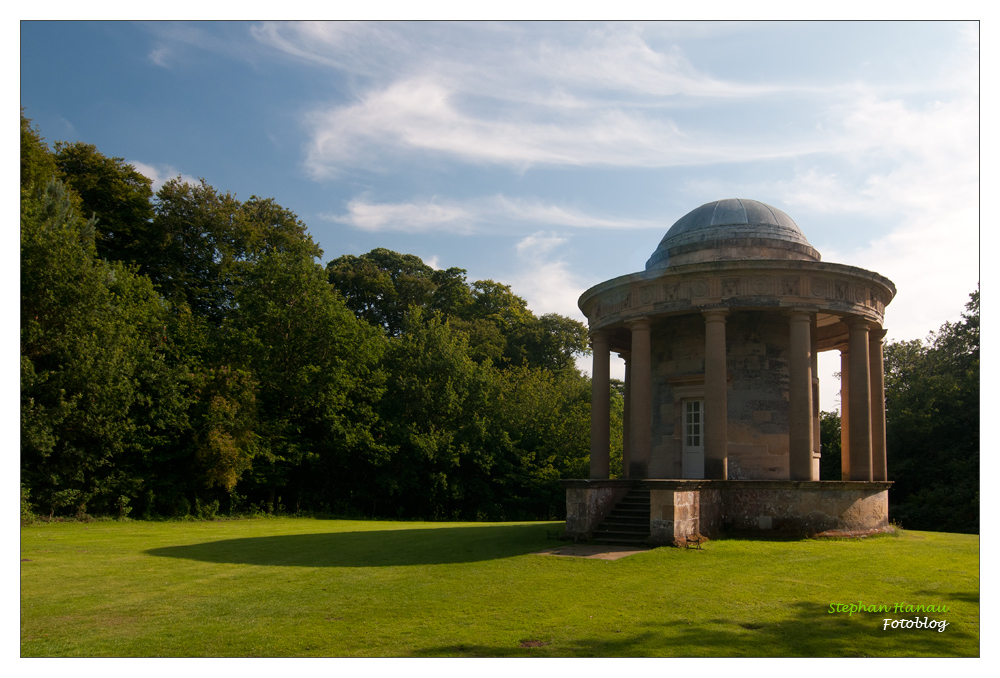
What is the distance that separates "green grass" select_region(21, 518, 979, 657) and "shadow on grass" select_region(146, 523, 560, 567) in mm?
82

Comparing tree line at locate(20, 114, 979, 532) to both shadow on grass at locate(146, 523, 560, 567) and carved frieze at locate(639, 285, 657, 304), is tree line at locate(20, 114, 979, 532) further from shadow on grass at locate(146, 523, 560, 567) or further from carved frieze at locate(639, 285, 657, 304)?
carved frieze at locate(639, 285, 657, 304)

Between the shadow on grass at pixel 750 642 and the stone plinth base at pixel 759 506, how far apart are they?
7.07 m

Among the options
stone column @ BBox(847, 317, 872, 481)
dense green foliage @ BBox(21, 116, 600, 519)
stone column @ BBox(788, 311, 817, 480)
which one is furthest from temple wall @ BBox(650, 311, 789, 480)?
dense green foliage @ BBox(21, 116, 600, 519)

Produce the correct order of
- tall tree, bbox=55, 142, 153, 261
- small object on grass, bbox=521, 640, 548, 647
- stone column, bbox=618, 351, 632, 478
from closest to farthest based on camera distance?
small object on grass, bbox=521, 640, 548, 647 < stone column, bbox=618, 351, 632, 478 < tall tree, bbox=55, 142, 153, 261

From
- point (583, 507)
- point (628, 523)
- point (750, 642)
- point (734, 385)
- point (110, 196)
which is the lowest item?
point (750, 642)

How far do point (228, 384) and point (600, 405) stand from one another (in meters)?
15.1

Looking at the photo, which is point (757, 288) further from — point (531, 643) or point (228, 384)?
point (228, 384)

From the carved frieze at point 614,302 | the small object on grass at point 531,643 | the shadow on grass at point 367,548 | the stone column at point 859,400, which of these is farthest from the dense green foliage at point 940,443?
the small object on grass at point 531,643

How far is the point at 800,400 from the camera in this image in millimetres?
17047

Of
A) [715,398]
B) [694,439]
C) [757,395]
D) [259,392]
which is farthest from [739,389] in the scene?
[259,392]

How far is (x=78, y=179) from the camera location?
108ft

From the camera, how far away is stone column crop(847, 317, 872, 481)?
18016mm

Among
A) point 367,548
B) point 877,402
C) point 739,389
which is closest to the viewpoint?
point 367,548

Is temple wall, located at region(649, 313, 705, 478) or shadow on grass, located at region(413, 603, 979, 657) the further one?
temple wall, located at region(649, 313, 705, 478)
